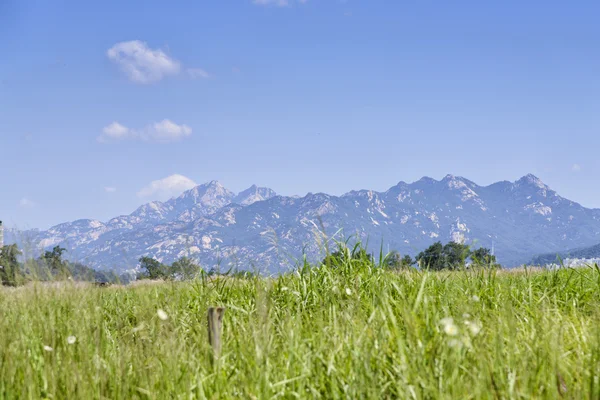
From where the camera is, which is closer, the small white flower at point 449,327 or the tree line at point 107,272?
the small white flower at point 449,327

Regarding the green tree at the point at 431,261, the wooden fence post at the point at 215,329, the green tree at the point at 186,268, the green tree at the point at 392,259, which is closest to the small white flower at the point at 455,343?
the wooden fence post at the point at 215,329

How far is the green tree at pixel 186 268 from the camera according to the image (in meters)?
9.66

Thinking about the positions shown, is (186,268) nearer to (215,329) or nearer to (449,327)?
(215,329)

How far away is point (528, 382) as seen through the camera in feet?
13.5

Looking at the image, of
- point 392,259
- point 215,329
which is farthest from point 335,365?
point 392,259

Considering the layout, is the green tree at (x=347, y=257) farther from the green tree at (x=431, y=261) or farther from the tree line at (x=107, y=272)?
the green tree at (x=431, y=261)

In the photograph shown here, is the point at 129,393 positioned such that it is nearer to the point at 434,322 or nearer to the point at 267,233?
the point at 434,322

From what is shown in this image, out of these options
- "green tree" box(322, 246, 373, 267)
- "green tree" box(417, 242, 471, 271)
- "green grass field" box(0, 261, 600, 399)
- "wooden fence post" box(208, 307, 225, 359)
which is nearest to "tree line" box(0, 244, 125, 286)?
"green grass field" box(0, 261, 600, 399)

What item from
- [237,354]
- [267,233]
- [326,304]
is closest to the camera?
[237,354]

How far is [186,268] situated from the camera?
32.7ft

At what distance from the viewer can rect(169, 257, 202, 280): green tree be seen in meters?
9.66

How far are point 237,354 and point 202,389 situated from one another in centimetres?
71

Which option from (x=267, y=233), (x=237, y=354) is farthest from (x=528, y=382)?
(x=267, y=233)

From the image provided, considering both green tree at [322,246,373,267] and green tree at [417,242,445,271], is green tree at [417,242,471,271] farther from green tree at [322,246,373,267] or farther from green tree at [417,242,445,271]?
green tree at [322,246,373,267]
